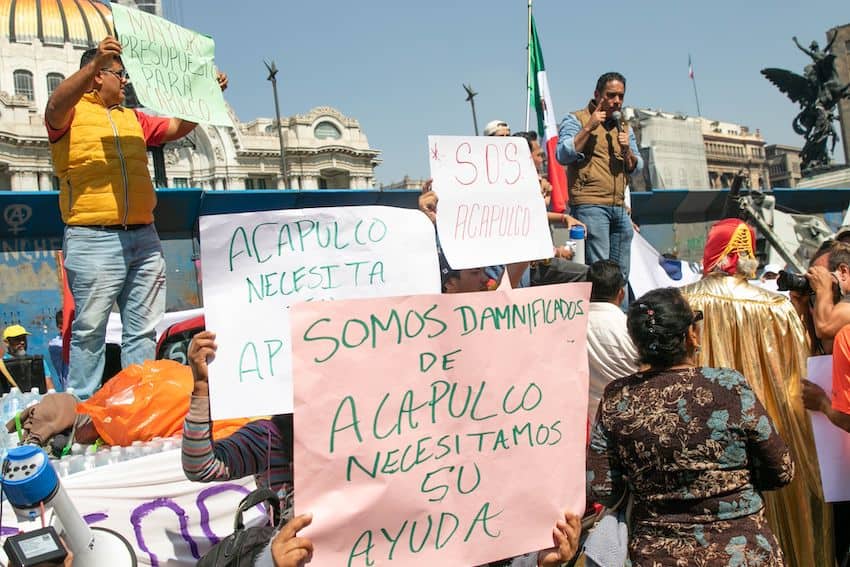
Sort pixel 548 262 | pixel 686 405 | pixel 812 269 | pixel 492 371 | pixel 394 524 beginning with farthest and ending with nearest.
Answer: pixel 548 262 → pixel 812 269 → pixel 686 405 → pixel 492 371 → pixel 394 524

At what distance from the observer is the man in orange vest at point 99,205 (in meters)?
3.61

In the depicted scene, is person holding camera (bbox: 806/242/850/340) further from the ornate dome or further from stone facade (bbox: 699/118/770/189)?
stone facade (bbox: 699/118/770/189)

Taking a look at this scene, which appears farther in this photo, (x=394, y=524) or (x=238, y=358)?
(x=238, y=358)

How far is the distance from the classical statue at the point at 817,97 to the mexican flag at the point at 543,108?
20581 mm

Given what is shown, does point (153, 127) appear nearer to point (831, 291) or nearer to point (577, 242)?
point (577, 242)

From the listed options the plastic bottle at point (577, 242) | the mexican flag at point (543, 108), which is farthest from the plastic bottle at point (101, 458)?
the mexican flag at point (543, 108)

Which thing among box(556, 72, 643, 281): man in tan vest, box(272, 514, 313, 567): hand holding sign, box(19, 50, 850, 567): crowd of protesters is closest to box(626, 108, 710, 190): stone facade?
box(556, 72, 643, 281): man in tan vest

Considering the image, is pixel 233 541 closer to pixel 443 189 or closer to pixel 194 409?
pixel 194 409

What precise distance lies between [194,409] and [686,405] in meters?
1.39

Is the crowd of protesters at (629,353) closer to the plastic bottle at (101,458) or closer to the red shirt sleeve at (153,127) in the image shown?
the red shirt sleeve at (153,127)

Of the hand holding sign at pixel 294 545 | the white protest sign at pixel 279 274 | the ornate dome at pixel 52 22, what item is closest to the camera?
the hand holding sign at pixel 294 545

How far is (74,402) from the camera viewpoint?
3359mm

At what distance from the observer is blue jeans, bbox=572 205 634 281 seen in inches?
199

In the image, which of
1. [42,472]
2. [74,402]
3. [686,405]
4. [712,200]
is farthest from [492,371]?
[712,200]
